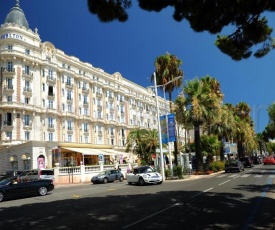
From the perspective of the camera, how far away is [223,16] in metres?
9.94

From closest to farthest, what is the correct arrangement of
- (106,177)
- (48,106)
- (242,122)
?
(106,177) → (242,122) → (48,106)

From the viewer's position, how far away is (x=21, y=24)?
6262cm

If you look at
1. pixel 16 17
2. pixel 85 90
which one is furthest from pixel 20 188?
pixel 85 90

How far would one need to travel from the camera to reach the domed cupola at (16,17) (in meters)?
62.0

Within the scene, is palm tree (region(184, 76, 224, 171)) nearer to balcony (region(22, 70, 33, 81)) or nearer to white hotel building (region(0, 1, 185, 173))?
white hotel building (region(0, 1, 185, 173))

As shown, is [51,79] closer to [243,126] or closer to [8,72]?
[8,72]

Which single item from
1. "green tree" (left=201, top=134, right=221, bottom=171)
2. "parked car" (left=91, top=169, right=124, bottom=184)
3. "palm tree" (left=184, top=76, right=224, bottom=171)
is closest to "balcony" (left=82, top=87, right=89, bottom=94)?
"green tree" (left=201, top=134, right=221, bottom=171)

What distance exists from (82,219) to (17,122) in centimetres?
4877

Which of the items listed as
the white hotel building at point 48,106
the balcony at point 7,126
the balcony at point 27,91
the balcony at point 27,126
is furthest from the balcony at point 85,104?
the balcony at point 7,126

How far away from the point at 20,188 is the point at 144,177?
32.9 ft

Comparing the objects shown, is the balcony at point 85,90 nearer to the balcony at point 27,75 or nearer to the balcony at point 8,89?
the balcony at point 27,75

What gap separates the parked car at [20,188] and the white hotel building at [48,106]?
78.7 feet

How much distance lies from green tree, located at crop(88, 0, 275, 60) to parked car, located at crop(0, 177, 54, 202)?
47.0 feet

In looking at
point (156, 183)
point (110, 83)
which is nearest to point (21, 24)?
point (110, 83)
